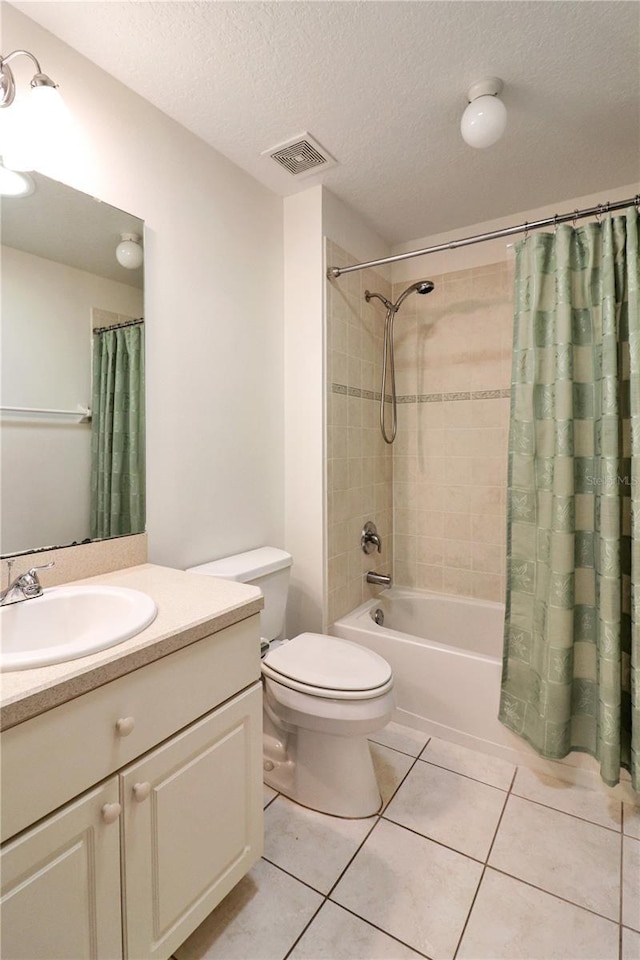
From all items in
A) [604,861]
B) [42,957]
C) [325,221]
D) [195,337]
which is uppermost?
[325,221]

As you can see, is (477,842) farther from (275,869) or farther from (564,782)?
(275,869)

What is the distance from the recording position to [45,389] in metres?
1.24

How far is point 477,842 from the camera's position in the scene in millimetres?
1386

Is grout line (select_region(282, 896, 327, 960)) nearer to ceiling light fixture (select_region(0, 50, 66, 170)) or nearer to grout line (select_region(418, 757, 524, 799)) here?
grout line (select_region(418, 757, 524, 799))

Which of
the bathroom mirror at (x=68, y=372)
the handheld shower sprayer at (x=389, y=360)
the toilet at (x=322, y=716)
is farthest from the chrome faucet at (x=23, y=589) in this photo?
the handheld shower sprayer at (x=389, y=360)

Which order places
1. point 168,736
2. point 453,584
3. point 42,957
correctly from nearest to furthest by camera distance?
point 42,957
point 168,736
point 453,584

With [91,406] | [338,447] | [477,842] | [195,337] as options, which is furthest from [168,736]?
[338,447]

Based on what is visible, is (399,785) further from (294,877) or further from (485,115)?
(485,115)

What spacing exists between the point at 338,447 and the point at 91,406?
1101 mm

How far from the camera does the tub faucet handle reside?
2.37 metres

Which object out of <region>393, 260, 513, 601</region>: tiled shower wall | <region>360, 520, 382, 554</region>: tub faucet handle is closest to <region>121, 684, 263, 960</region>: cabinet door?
<region>360, 520, 382, 554</region>: tub faucet handle

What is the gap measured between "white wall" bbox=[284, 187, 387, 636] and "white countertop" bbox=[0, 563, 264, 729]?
31.6 inches

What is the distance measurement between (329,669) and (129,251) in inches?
58.9

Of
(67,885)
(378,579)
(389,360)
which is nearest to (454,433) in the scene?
(389,360)
